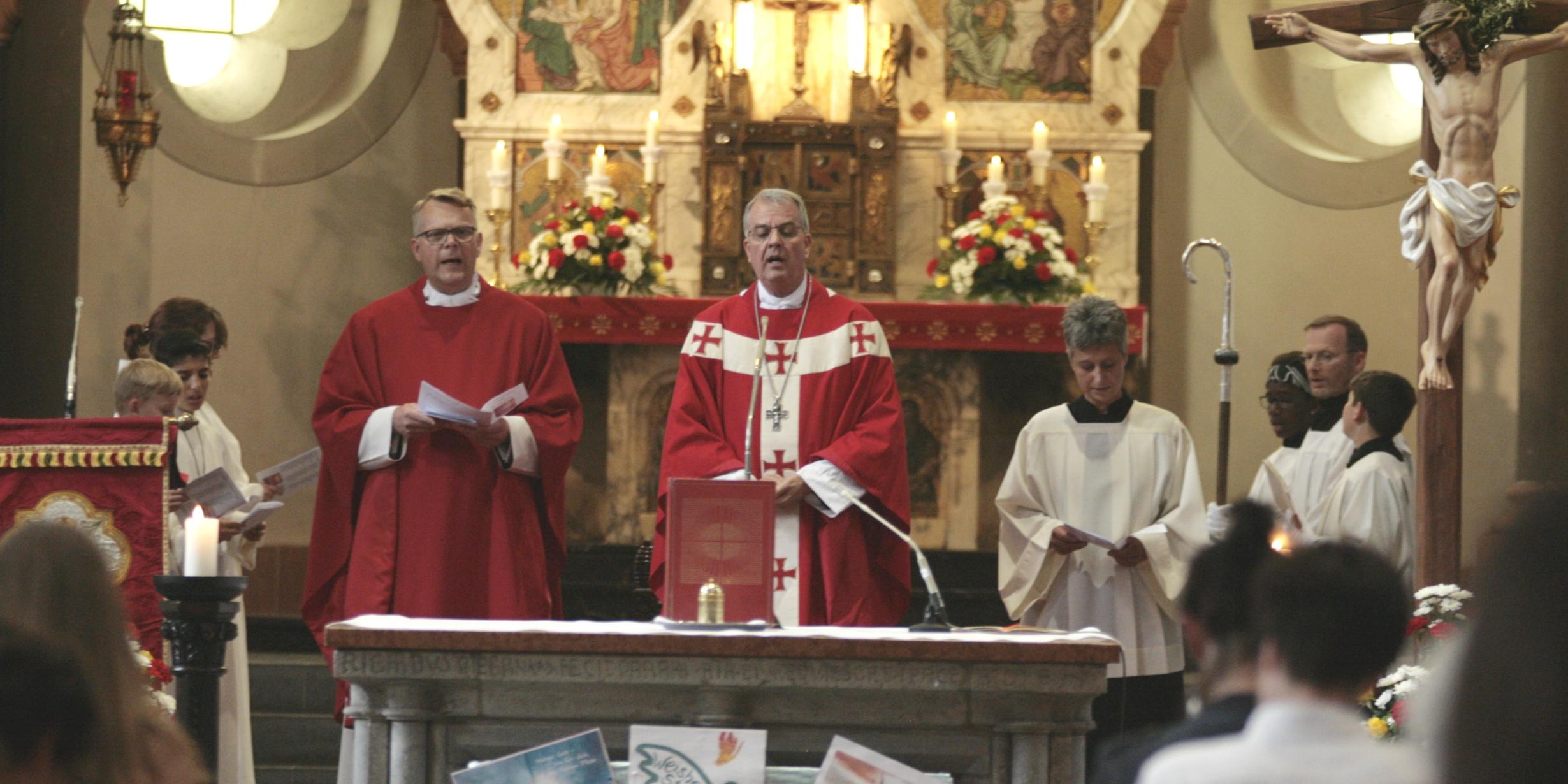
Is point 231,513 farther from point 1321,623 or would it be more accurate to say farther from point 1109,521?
point 1321,623

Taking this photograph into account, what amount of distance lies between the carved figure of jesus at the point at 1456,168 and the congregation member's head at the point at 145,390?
4.30 meters

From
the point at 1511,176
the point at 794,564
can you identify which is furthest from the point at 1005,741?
the point at 1511,176

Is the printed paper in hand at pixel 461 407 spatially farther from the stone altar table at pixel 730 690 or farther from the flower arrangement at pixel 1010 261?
the flower arrangement at pixel 1010 261

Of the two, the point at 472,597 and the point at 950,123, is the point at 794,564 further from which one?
the point at 950,123

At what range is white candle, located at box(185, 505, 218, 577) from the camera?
11.4 ft

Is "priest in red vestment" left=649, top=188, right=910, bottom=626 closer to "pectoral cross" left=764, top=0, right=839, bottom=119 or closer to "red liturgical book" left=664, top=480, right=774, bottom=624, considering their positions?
"red liturgical book" left=664, top=480, right=774, bottom=624

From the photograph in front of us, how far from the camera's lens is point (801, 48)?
9773 mm

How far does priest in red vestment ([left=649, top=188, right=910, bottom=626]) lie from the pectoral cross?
379 cm

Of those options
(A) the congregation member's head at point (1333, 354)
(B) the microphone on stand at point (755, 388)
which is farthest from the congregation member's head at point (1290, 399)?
(B) the microphone on stand at point (755, 388)

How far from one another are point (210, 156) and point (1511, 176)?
6926 mm

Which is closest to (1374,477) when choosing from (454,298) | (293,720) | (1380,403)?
(1380,403)

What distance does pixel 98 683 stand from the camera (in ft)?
6.24

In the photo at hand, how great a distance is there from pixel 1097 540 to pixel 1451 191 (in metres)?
2.14

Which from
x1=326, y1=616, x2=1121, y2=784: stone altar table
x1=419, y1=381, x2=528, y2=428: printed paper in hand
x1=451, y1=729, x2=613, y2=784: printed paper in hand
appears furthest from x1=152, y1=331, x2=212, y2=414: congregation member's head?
x1=451, y1=729, x2=613, y2=784: printed paper in hand
